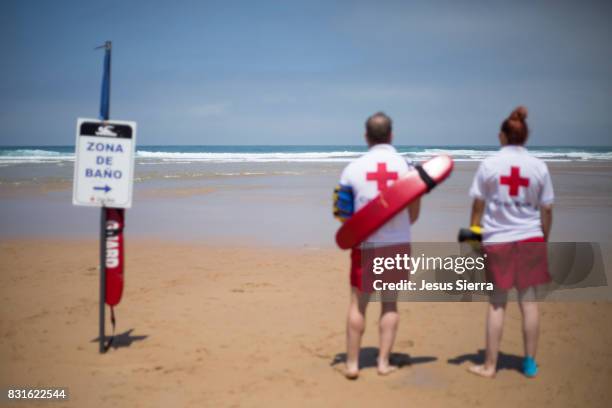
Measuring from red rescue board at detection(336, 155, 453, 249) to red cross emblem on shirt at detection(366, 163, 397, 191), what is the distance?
0.34 feet

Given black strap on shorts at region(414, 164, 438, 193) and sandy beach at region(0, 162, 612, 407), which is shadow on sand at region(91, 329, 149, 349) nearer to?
sandy beach at region(0, 162, 612, 407)

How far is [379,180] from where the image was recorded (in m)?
3.23

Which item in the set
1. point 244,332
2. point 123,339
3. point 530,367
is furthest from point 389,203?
point 123,339

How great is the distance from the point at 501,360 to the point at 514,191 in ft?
5.54

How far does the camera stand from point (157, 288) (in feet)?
19.5

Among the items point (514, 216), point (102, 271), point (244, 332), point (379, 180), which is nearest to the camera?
point (379, 180)

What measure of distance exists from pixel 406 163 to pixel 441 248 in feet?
15.9

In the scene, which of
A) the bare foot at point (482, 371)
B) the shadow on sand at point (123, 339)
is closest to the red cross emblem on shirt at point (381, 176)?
the bare foot at point (482, 371)

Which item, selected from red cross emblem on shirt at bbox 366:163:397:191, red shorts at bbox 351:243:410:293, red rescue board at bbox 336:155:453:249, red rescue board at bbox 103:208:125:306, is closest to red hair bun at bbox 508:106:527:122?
red rescue board at bbox 336:155:453:249

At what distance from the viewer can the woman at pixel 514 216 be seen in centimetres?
329

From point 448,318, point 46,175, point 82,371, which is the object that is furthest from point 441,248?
point 46,175

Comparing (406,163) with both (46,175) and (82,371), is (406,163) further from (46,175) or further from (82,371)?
(46,175)

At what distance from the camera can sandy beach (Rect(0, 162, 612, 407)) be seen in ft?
11.5

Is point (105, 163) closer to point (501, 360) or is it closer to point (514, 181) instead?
point (514, 181)
